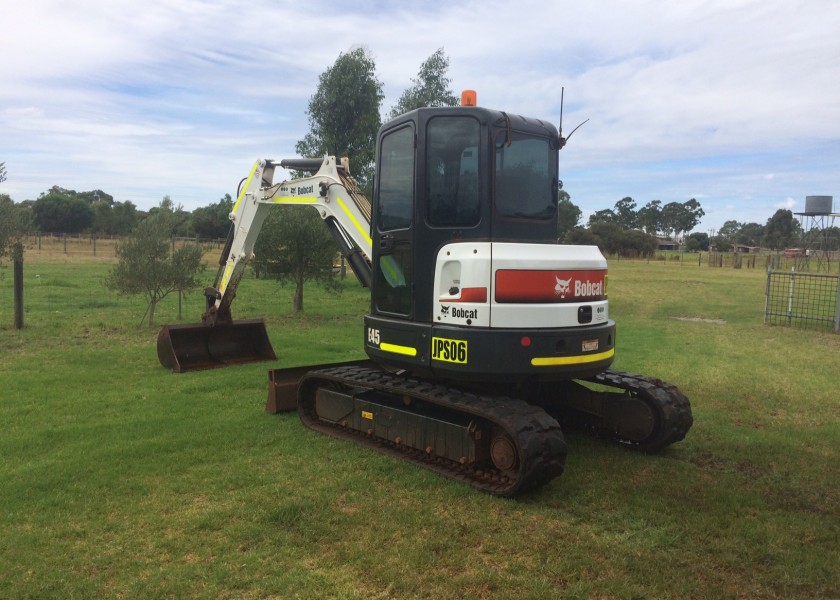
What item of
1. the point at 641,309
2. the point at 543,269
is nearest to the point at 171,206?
the point at 543,269

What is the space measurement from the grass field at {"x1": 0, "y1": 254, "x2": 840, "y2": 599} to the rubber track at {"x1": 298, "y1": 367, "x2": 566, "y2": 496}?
19 centimetres

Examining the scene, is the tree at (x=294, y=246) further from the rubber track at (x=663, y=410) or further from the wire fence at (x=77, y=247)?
the wire fence at (x=77, y=247)

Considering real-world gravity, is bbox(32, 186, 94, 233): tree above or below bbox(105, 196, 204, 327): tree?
above

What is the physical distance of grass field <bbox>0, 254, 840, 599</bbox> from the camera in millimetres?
3924

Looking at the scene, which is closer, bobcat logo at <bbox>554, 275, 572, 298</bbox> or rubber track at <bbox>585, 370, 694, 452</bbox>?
bobcat logo at <bbox>554, 275, 572, 298</bbox>

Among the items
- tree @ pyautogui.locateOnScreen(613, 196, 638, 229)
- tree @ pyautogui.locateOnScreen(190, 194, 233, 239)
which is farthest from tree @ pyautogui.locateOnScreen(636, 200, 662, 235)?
tree @ pyautogui.locateOnScreen(190, 194, 233, 239)

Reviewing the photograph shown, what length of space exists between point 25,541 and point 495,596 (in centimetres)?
315

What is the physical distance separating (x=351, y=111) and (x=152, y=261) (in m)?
9.20

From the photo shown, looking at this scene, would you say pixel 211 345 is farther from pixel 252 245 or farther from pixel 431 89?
pixel 431 89

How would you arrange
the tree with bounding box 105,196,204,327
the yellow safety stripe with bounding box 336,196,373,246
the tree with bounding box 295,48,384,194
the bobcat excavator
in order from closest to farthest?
the bobcat excavator
the yellow safety stripe with bounding box 336,196,373,246
the tree with bounding box 105,196,204,327
the tree with bounding box 295,48,384,194

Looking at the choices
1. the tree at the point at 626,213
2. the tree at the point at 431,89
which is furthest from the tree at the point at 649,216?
the tree at the point at 431,89

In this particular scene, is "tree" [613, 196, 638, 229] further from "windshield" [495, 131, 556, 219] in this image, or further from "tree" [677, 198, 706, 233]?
"windshield" [495, 131, 556, 219]

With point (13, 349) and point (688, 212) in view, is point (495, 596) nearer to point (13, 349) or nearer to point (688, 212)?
point (13, 349)

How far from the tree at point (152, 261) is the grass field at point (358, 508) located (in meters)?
4.63
